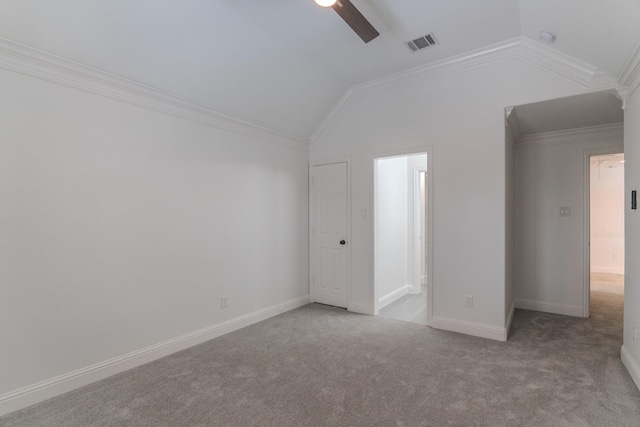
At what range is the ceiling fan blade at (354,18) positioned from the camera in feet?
6.68

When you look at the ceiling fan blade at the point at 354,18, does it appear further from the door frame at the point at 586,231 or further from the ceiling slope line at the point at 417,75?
the door frame at the point at 586,231

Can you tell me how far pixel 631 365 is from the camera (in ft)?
8.22

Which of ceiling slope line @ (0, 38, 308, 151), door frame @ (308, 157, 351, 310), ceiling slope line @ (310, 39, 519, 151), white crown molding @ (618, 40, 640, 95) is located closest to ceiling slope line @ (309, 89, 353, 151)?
ceiling slope line @ (310, 39, 519, 151)

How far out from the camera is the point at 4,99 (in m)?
2.11

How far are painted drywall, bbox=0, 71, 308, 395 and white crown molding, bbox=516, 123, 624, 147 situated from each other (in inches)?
150

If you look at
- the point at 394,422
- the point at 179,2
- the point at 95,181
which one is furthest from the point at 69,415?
the point at 179,2

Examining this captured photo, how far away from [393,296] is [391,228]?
41.8 inches

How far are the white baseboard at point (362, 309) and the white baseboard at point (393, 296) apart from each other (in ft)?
0.91

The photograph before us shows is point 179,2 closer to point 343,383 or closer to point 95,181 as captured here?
point 95,181

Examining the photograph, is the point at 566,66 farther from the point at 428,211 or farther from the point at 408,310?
the point at 408,310

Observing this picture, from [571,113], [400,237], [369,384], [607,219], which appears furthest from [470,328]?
[607,219]

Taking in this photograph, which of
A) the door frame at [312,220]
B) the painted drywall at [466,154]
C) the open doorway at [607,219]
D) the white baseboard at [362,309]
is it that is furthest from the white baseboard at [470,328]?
the open doorway at [607,219]

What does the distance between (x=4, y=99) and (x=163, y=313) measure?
6.72 feet

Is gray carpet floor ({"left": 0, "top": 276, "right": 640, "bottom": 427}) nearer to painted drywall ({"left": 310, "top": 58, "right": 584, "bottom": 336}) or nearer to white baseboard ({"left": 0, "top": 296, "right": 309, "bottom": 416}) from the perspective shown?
white baseboard ({"left": 0, "top": 296, "right": 309, "bottom": 416})
